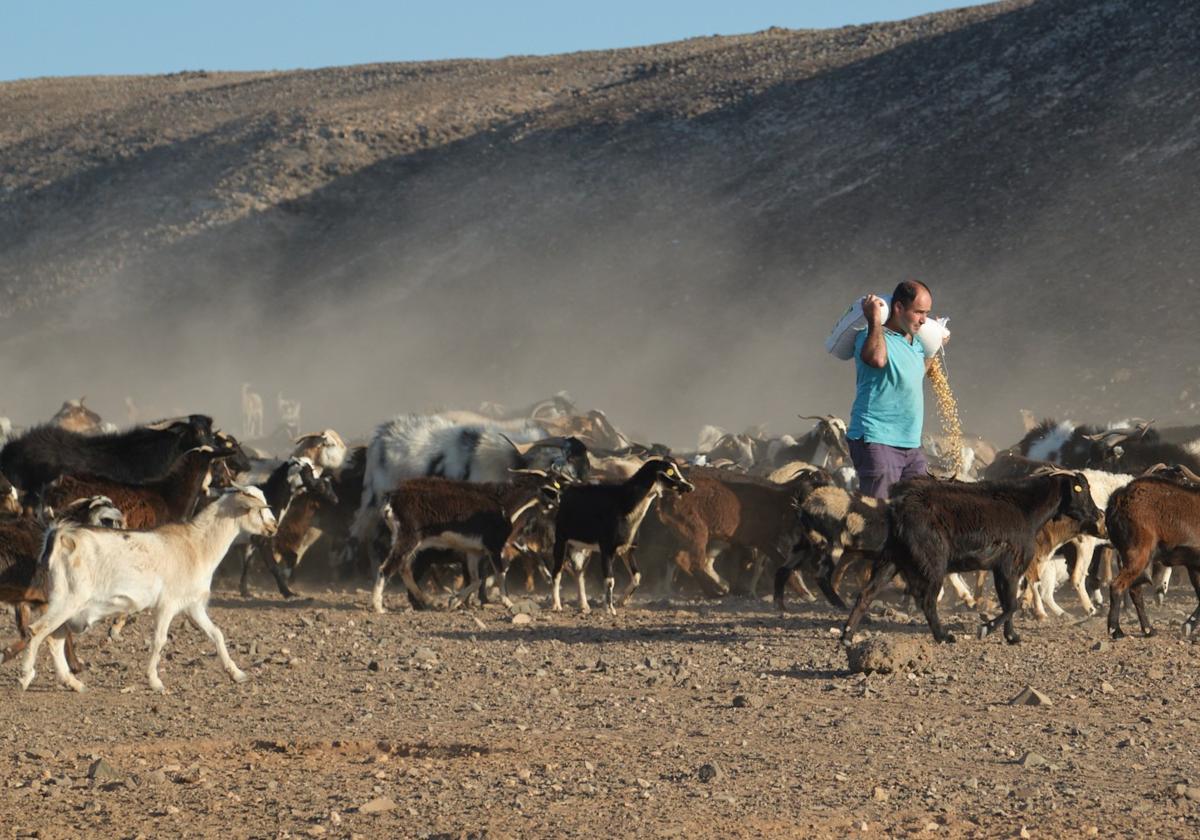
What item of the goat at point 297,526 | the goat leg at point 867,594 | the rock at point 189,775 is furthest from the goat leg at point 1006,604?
→ the goat at point 297,526

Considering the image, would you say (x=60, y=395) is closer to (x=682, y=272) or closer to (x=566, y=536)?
(x=682, y=272)

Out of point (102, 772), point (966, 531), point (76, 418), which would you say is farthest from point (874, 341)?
point (76, 418)

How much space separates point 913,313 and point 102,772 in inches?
216

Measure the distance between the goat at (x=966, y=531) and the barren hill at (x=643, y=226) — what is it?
19.3 m

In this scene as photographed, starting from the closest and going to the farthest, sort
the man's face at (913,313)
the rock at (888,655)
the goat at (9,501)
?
1. the rock at (888,655)
2. the man's face at (913,313)
3. the goat at (9,501)

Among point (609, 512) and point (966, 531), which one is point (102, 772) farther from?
point (609, 512)

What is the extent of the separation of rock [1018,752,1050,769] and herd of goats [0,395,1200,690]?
9.20 ft

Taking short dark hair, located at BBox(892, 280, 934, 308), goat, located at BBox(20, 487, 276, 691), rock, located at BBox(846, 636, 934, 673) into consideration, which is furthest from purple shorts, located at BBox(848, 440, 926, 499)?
goat, located at BBox(20, 487, 276, 691)

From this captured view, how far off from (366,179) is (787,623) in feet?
179

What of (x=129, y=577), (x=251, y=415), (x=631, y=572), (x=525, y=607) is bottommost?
(x=129, y=577)

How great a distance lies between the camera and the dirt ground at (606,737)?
21.8 ft

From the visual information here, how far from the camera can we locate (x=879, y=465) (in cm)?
1070

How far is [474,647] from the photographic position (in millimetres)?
10930

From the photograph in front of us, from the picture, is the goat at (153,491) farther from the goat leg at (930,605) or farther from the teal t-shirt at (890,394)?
the goat leg at (930,605)
